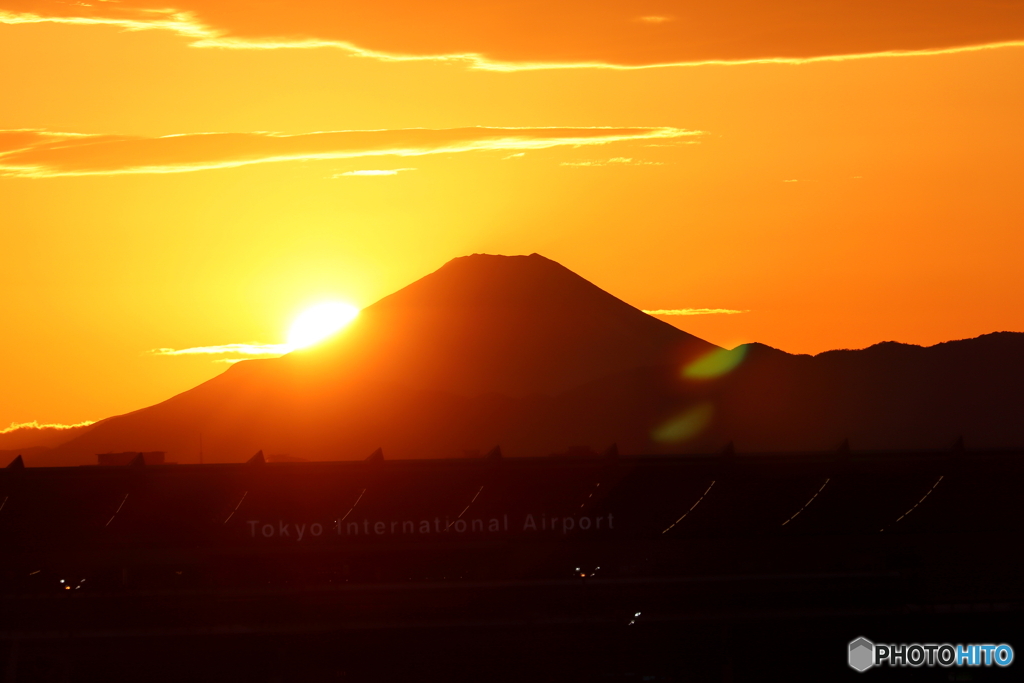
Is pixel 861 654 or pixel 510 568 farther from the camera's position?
pixel 510 568

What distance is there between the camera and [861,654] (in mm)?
76500

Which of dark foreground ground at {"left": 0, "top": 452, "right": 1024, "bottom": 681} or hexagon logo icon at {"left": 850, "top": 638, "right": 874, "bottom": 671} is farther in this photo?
hexagon logo icon at {"left": 850, "top": 638, "right": 874, "bottom": 671}

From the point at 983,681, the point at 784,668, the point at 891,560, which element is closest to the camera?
the point at 983,681

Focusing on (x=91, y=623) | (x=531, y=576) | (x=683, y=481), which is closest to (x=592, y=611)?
(x=531, y=576)

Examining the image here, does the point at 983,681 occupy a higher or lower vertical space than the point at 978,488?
lower

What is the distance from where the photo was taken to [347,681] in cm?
7381

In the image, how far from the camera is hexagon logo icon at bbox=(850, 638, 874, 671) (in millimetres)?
75875

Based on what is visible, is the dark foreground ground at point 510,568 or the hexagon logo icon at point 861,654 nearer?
the dark foreground ground at point 510,568

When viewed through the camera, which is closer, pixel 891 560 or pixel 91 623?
pixel 91 623

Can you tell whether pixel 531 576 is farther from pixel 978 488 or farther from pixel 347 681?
pixel 978 488

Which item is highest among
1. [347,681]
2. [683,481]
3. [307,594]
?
[683,481]

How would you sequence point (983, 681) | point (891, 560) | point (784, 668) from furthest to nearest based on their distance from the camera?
1. point (891, 560)
2. point (784, 668)
3. point (983, 681)

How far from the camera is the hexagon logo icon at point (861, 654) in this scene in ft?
249

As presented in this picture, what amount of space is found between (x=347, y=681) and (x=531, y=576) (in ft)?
40.8
